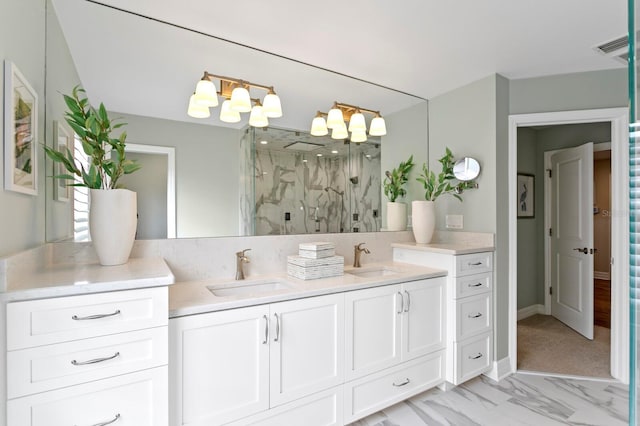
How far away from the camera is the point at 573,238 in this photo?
347cm

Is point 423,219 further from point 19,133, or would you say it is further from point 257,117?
point 19,133

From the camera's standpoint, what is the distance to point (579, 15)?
1797 millimetres

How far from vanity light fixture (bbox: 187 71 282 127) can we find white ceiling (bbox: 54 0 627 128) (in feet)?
0.20

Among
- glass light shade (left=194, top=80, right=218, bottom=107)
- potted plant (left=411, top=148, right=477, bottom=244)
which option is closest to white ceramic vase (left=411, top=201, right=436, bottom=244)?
potted plant (left=411, top=148, right=477, bottom=244)

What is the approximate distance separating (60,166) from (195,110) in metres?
0.77

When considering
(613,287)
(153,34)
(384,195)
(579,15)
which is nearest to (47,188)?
(153,34)

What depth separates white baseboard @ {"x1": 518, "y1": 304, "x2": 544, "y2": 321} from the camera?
3862 mm

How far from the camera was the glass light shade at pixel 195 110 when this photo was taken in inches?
75.1

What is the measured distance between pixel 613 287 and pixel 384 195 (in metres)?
1.98

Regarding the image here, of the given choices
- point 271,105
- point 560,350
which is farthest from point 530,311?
point 271,105

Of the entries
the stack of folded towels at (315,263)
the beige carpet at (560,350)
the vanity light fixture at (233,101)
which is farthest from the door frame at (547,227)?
the vanity light fixture at (233,101)

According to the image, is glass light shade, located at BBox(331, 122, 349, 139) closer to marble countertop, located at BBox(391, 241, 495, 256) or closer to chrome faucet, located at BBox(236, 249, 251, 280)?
marble countertop, located at BBox(391, 241, 495, 256)

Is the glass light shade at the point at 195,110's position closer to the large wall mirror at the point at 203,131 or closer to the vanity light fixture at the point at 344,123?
the large wall mirror at the point at 203,131

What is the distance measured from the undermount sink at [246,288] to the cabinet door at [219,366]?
0.34 m
